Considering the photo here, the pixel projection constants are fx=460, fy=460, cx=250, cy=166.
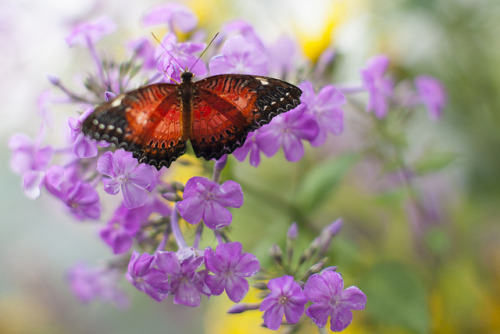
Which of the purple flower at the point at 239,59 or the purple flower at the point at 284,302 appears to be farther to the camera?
the purple flower at the point at 239,59

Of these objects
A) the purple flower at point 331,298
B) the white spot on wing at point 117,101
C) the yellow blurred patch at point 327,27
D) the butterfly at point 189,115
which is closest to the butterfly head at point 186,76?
the butterfly at point 189,115

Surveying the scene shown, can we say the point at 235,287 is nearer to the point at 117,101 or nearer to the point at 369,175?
the point at 117,101

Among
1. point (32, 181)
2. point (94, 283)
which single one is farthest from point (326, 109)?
point (94, 283)

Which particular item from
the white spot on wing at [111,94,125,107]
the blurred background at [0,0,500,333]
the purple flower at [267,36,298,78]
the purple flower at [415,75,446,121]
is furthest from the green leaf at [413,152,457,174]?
the white spot on wing at [111,94,125,107]

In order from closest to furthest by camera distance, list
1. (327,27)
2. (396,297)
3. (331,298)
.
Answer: (331,298), (396,297), (327,27)

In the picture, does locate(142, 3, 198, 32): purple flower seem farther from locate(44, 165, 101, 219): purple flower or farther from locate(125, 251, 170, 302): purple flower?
locate(125, 251, 170, 302): purple flower

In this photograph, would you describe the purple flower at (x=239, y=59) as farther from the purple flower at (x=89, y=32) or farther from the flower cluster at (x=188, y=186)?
the purple flower at (x=89, y=32)
